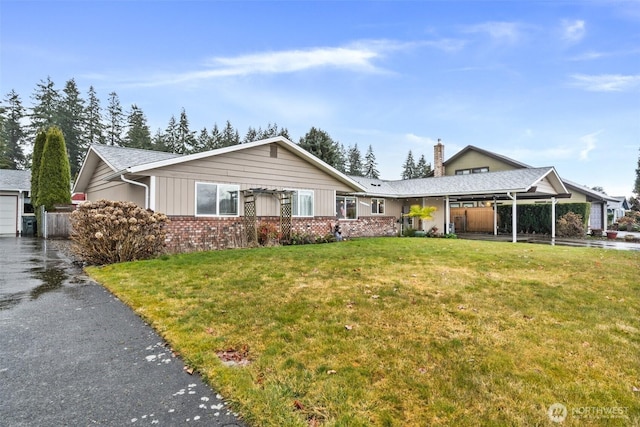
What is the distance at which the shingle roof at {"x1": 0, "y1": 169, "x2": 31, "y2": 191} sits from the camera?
19.0 meters

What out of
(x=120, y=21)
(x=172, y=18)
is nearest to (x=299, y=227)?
(x=172, y=18)

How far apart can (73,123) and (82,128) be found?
1035 mm

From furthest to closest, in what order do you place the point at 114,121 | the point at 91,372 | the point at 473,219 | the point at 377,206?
the point at 114,121, the point at 473,219, the point at 377,206, the point at 91,372

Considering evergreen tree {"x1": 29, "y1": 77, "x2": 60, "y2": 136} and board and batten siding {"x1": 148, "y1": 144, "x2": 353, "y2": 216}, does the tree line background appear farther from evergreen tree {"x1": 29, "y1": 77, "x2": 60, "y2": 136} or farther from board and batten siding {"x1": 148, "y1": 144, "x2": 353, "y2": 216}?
board and batten siding {"x1": 148, "y1": 144, "x2": 353, "y2": 216}

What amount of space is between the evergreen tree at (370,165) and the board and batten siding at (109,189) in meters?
46.4

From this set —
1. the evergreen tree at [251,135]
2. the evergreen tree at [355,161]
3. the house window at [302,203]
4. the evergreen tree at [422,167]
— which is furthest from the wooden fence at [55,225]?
the evergreen tree at [422,167]

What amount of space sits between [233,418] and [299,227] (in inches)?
476

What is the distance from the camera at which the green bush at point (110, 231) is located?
800 cm

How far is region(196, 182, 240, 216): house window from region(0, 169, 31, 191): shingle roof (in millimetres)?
15265

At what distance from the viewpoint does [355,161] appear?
5894cm

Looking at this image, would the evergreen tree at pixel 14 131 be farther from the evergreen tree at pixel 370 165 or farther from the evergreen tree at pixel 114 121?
the evergreen tree at pixel 370 165

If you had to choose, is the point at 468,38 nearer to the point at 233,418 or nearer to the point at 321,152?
the point at 233,418

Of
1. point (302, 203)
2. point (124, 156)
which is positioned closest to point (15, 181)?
point (124, 156)

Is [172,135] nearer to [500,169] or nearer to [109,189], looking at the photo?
[109,189]
